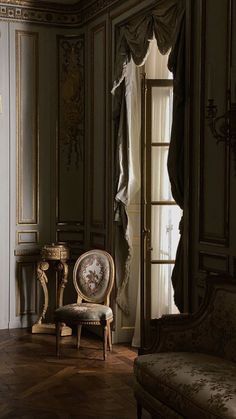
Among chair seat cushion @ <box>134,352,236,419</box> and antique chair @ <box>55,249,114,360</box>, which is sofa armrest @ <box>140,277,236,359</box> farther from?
antique chair @ <box>55,249,114,360</box>

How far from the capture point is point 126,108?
14.3 feet

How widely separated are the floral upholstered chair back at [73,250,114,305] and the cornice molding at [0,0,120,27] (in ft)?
6.25

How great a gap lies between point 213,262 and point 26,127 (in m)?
2.41

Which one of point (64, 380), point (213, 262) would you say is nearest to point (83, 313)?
point (64, 380)

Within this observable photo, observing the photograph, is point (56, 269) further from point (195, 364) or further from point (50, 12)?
point (195, 364)

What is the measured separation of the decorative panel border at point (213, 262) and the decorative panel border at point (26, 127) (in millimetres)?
2123

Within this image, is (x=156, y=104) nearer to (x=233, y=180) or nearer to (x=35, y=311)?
(x=233, y=180)

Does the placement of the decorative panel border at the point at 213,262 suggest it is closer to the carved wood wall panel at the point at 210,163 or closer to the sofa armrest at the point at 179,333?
the carved wood wall panel at the point at 210,163

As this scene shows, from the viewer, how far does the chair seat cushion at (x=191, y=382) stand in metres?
2.22

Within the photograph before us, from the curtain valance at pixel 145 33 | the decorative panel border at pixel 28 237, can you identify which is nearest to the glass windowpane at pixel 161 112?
the curtain valance at pixel 145 33

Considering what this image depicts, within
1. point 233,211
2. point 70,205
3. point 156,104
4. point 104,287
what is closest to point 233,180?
point 233,211

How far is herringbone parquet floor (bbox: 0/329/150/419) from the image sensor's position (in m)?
3.13

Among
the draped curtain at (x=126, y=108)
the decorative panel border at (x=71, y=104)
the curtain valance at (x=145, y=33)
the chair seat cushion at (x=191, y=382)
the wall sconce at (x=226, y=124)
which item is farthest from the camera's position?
the decorative panel border at (x=71, y=104)

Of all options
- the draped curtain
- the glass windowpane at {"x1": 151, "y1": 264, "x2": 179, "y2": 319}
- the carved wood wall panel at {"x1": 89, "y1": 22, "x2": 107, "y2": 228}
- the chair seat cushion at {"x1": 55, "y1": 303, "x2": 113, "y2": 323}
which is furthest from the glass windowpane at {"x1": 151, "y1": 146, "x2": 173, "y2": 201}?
the chair seat cushion at {"x1": 55, "y1": 303, "x2": 113, "y2": 323}
